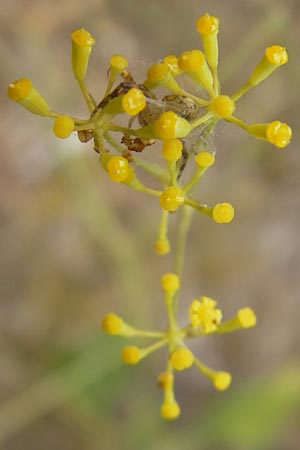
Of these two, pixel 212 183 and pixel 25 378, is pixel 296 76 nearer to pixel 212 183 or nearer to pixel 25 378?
pixel 212 183

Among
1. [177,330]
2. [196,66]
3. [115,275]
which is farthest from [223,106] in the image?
[115,275]

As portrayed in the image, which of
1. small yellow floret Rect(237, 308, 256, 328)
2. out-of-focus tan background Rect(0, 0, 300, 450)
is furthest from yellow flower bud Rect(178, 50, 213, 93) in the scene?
out-of-focus tan background Rect(0, 0, 300, 450)

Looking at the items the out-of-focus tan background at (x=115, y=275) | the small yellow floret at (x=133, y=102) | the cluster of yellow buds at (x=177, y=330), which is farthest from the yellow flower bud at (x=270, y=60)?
the out-of-focus tan background at (x=115, y=275)

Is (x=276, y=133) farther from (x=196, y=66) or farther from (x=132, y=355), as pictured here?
(x=132, y=355)

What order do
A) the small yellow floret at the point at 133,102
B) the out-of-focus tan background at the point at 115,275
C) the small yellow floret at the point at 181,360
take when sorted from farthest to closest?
1. the out-of-focus tan background at the point at 115,275
2. the small yellow floret at the point at 181,360
3. the small yellow floret at the point at 133,102

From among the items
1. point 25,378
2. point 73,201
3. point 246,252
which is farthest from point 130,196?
point 25,378

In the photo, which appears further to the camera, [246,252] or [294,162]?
[246,252]

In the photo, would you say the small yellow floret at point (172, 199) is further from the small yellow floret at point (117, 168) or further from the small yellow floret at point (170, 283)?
the small yellow floret at point (170, 283)
